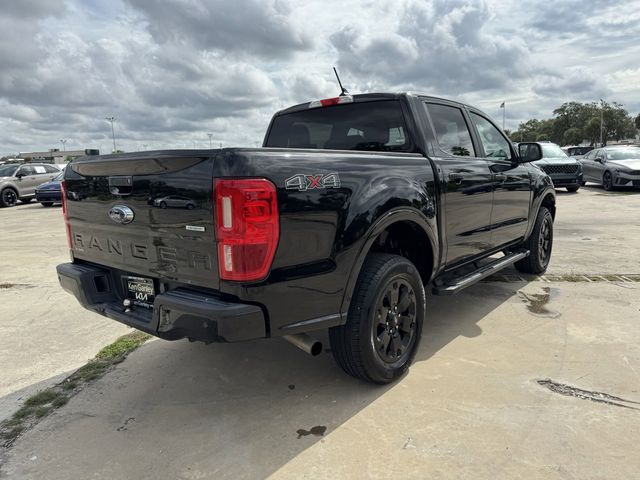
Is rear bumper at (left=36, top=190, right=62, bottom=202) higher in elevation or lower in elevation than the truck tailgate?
lower

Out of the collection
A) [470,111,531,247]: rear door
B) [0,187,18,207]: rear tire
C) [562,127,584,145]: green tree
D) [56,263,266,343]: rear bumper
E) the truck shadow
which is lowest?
the truck shadow

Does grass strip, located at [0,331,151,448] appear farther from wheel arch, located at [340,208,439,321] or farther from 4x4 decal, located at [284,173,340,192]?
4x4 decal, located at [284,173,340,192]

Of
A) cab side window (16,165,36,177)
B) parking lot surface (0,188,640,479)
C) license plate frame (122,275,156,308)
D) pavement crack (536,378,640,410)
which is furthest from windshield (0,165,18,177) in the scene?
pavement crack (536,378,640,410)

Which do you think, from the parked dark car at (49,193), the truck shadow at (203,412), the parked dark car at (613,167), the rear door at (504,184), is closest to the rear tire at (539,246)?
the rear door at (504,184)

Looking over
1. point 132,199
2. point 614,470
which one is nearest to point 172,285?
point 132,199

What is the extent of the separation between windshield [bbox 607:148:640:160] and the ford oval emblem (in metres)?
18.0

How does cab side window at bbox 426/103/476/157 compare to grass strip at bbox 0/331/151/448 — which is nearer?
grass strip at bbox 0/331/151/448

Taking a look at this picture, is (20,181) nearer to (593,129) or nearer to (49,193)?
(49,193)

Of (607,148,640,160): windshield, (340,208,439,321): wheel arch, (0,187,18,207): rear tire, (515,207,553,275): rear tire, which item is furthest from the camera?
(0,187,18,207): rear tire

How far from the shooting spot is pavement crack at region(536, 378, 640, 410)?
2.86 m

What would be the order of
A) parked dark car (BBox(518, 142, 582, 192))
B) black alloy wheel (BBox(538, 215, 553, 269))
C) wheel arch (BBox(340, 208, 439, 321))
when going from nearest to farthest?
1. wheel arch (BBox(340, 208, 439, 321))
2. black alloy wheel (BBox(538, 215, 553, 269))
3. parked dark car (BBox(518, 142, 582, 192))

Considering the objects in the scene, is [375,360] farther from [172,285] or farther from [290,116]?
[290,116]

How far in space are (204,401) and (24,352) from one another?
1.83 m

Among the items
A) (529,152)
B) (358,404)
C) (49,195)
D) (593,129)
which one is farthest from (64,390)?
(593,129)
